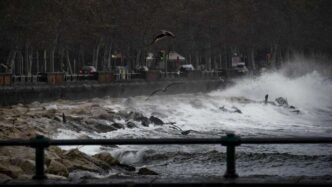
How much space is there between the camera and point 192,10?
74125 millimetres

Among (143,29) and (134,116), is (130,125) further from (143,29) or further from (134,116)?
(143,29)

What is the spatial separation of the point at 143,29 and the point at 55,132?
38655 mm

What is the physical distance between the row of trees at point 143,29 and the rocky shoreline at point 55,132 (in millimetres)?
13920

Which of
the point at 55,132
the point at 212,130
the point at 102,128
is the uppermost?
the point at 55,132

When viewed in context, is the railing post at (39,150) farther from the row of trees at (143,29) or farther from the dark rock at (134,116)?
the row of trees at (143,29)

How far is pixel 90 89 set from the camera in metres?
47.8

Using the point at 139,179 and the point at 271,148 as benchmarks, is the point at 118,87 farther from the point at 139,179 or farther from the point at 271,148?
the point at 139,179

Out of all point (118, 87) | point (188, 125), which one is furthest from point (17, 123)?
point (118, 87)

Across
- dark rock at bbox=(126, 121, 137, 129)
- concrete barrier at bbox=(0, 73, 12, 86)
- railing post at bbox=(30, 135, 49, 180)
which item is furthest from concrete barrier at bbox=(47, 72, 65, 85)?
railing post at bbox=(30, 135, 49, 180)

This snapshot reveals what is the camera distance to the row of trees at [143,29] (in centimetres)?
5178

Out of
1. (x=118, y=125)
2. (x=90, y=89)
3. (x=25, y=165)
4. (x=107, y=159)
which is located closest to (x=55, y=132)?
(x=118, y=125)

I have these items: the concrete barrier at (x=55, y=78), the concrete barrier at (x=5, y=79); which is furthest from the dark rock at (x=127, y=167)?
the concrete barrier at (x=55, y=78)

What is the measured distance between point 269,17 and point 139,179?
83957mm

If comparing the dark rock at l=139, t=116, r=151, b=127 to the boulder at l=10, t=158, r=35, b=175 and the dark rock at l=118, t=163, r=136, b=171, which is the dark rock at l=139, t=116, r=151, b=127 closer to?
the dark rock at l=118, t=163, r=136, b=171
